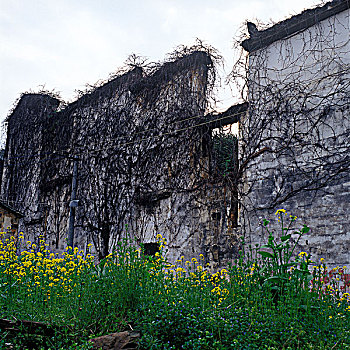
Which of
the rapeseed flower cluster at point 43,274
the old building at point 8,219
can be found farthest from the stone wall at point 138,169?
the rapeseed flower cluster at point 43,274

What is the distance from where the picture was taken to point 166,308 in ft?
13.0

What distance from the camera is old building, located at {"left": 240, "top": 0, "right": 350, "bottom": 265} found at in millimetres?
6938

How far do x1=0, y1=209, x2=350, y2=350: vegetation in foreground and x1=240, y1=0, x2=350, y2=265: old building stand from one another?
2471mm

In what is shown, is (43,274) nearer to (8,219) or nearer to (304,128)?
(304,128)

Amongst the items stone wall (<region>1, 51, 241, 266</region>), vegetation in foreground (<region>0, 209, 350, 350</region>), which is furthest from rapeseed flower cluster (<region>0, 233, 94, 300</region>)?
stone wall (<region>1, 51, 241, 266</region>)

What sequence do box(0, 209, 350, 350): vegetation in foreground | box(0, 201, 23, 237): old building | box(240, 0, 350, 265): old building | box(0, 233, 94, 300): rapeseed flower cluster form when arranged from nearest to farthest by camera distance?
1. box(0, 209, 350, 350): vegetation in foreground
2. box(0, 233, 94, 300): rapeseed flower cluster
3. box(240, 0, 350, 265): old building
4. box(0, 201, 23, 237): old building

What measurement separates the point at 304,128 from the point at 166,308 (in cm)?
475

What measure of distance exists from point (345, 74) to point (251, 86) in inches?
73.5

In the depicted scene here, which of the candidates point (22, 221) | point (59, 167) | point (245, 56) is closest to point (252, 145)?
point (245, 56)

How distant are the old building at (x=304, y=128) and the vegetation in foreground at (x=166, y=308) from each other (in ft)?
8.11

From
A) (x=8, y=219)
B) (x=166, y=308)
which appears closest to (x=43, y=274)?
(x=166, y=308)

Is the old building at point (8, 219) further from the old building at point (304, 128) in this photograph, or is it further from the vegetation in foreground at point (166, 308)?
the old building at point (304, 128)

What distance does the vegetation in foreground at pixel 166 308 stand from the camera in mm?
3752

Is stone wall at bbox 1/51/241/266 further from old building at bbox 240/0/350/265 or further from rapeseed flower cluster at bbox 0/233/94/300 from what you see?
rapeseed flower cluster at bbox 0/233/94/300
